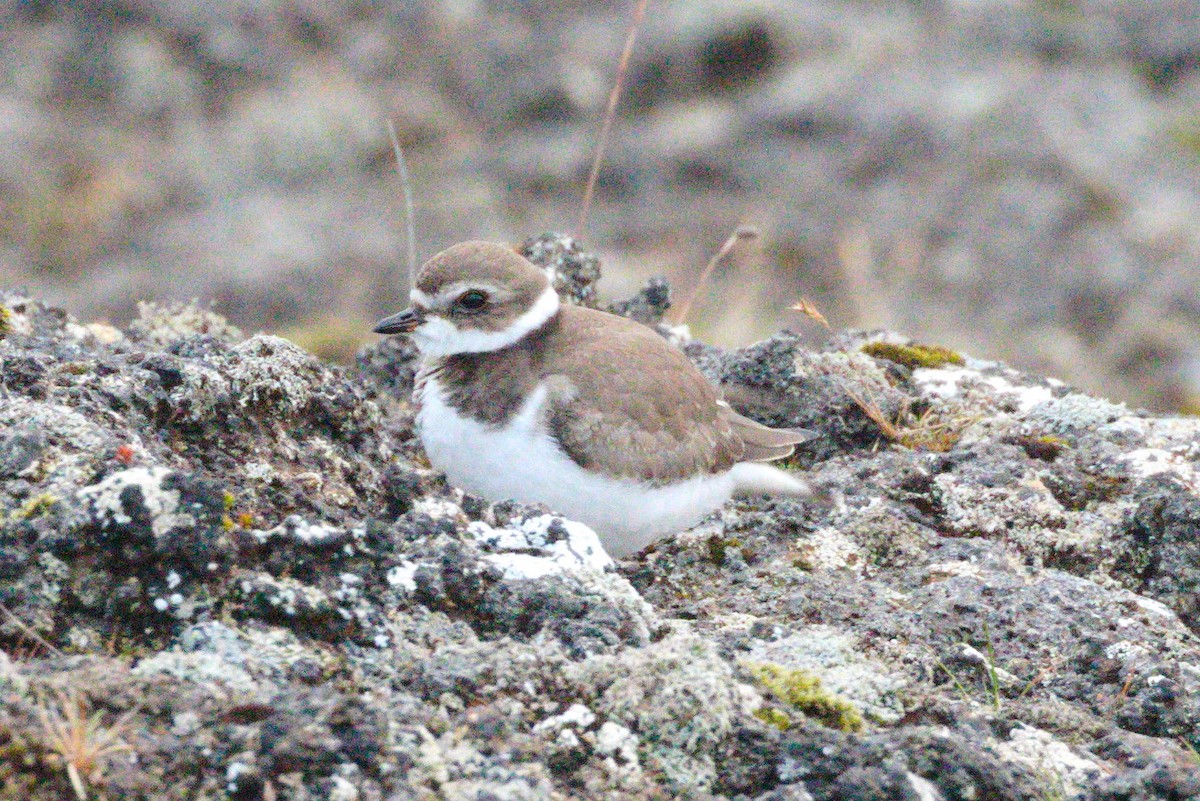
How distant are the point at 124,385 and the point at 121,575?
1.17 m

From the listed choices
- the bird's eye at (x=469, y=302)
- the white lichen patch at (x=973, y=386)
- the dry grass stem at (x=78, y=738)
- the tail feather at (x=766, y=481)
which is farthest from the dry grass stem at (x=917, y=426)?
the dry grass stem at (x=78, y=738)

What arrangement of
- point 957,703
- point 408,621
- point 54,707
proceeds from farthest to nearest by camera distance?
1. point 957,703
2. point 408,621
3. point 54,707

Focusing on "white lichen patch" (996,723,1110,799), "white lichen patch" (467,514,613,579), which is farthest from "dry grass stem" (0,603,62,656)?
"white lichen patch" (996,723,1110,799)

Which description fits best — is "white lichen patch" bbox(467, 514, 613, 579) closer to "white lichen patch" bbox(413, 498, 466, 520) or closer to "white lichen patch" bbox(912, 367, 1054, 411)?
"white lichen patch" bbox(413, 498, 466, 520)

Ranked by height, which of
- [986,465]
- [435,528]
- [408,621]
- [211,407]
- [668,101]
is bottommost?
[408,621]

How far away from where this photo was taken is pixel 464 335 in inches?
228

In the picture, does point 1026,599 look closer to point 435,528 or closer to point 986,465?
point 986,465

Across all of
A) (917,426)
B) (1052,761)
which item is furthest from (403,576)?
(917,426)

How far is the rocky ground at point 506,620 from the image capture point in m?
3.16

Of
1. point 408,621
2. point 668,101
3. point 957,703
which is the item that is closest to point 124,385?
point 408,621

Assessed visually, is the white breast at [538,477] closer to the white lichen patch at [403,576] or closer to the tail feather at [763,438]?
the tail feather at [763,438]

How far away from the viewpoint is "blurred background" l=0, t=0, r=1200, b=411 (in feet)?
38.6

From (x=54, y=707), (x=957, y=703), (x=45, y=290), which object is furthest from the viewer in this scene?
(x=45, y=290)

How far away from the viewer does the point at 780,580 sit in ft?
16.9
